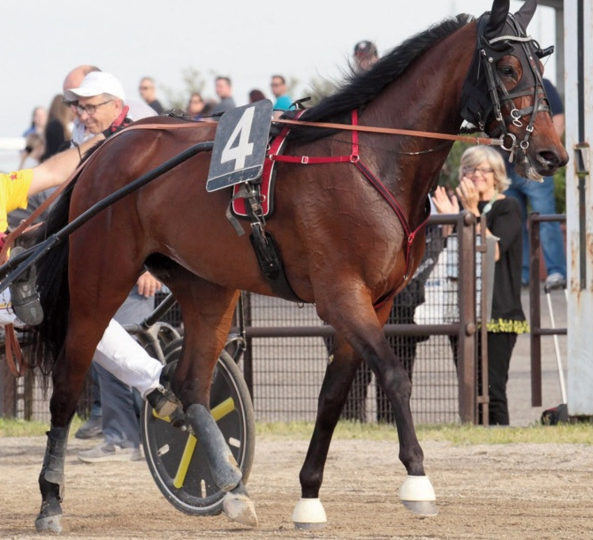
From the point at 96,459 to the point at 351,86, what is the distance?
11.2 ft

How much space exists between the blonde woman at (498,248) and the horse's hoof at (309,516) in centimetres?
356

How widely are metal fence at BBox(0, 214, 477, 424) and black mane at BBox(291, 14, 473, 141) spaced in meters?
3.23

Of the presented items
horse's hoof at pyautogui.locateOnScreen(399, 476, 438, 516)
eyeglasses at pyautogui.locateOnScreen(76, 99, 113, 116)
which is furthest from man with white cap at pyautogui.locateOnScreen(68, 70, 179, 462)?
horse's hoof at pyautogui.locateOnScreen(399, 476, 438, 516)

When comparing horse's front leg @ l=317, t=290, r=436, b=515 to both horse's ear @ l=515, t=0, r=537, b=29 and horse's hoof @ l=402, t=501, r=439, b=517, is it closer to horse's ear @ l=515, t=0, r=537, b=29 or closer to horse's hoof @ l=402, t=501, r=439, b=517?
horse's hoof @ l=402, t=501, r=439, b=517

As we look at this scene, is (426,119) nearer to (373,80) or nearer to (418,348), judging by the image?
(373,80)

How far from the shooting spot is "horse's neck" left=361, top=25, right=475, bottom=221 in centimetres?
576

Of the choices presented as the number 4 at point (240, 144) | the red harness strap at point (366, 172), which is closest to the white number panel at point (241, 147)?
the number 4 at point (240, 144)

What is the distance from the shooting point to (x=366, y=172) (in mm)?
5770

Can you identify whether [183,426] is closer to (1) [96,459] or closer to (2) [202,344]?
(2) [202,344]

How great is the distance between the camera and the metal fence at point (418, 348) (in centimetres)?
923

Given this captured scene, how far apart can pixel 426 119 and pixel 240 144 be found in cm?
75

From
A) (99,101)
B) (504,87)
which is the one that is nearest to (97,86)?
(99,101)

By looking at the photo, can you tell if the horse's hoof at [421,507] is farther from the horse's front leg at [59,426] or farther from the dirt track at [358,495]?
the horse's front leg at [59,426]

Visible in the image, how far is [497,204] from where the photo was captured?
9.61m
